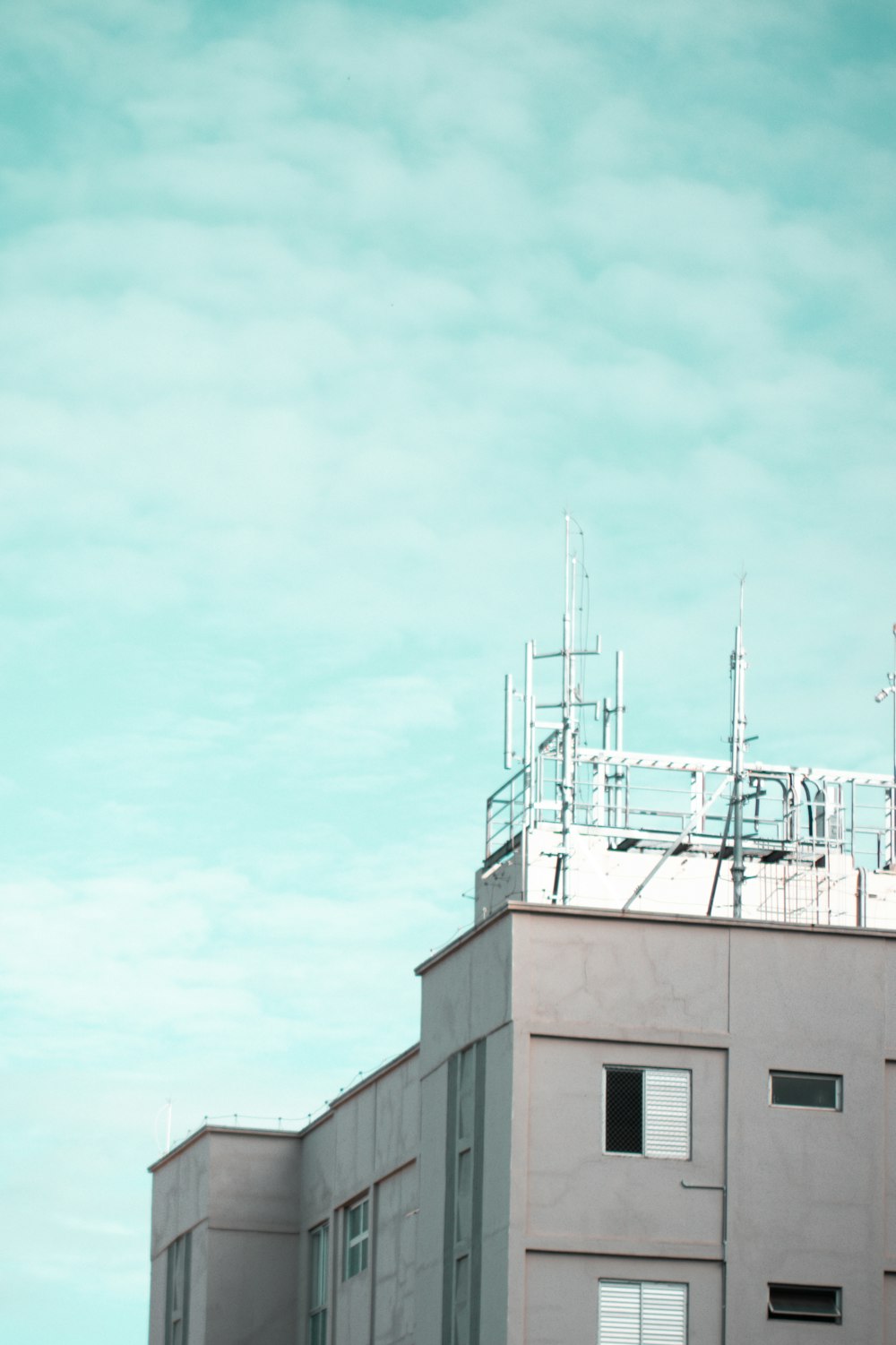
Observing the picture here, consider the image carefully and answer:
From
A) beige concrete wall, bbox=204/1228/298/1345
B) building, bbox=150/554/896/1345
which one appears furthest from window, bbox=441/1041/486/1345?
beige concrete wall, bbox=204/1228/298/1345

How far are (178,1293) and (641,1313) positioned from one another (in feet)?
83.9

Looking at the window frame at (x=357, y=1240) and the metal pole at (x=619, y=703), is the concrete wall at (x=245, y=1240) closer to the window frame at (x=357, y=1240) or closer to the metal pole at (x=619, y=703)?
the window frame at (x=357, y=1240)

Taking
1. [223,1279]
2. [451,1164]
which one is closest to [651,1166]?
[451,1164]

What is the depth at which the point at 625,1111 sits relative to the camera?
43531mm

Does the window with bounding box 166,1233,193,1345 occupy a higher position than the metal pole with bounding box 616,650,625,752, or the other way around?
the metal pole with bounding box 616,650,625,752

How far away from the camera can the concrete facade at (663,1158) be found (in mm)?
42719

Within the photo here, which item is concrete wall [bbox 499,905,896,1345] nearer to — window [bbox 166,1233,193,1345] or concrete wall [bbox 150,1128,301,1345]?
concrete wall [bbox 150,1128,301,1345]

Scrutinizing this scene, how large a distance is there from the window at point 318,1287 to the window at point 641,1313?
55.4 feet

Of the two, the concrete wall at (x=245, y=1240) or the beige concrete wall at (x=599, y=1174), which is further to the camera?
the concrete wall at (x=245, y=1240)

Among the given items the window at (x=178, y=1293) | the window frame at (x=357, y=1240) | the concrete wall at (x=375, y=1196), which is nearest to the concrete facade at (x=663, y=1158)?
the concrete wall at (x=375, y=1196)

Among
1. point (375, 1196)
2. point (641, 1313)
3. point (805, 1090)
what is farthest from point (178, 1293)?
point (805, 1090)

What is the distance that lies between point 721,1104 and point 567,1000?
3.25 meters

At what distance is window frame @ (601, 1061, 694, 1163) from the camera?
142 feet

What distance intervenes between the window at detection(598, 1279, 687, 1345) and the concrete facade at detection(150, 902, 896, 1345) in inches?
6.7
